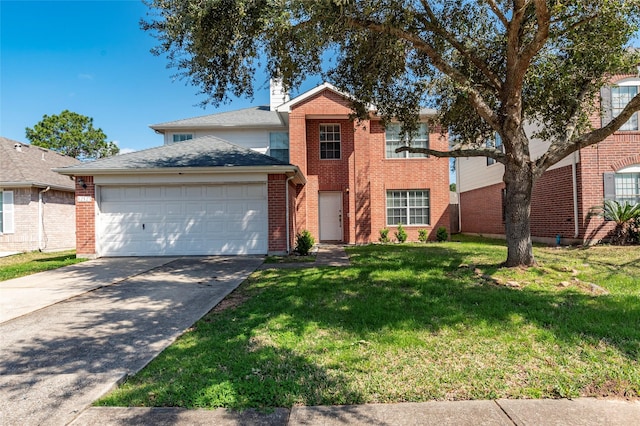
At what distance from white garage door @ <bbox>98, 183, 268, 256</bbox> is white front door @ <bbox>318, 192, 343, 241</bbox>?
17.0 feet

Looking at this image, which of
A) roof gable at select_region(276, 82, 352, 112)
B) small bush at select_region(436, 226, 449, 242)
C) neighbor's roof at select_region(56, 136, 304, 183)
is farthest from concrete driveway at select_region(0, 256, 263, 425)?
small bush at select_region(436, 226, 449, 242)

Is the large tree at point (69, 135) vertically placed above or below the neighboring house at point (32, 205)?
above

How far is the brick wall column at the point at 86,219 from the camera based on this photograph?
1171 centimetres

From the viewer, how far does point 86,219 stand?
1177 centimetres

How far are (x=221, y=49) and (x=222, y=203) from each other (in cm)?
554

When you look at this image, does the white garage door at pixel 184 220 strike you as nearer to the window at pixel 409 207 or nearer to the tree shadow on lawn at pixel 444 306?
the tree shadow on lawn at pixel 444 306

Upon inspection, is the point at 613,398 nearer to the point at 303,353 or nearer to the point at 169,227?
the point at 303,353

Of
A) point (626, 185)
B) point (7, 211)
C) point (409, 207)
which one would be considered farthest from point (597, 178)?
point (7, 211)

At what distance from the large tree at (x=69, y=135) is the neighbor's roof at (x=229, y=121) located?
27.3m

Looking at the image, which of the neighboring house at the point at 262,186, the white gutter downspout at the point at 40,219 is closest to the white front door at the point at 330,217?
the neighboring house at the point at 262,186

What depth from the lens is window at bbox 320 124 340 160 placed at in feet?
54.0

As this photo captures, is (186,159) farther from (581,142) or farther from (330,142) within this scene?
(581,142)

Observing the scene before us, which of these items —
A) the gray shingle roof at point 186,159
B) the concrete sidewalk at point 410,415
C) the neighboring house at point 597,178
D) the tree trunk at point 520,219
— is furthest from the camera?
the neighboring house at point 597,178

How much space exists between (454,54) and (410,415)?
346 inches
